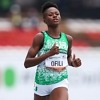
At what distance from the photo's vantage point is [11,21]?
2080 cm

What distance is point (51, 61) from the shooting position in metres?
5.59

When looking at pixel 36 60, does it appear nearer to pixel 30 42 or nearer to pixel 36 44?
pixel 36 44

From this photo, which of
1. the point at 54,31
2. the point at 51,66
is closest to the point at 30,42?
the point at 54,31

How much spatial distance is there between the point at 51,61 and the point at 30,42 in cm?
867

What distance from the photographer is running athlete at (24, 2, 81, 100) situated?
18.4 ft

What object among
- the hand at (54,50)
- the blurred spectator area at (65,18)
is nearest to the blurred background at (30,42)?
the blurred spectator area at (65,18)

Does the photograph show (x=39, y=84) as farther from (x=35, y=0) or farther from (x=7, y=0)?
(x=35, y=0)

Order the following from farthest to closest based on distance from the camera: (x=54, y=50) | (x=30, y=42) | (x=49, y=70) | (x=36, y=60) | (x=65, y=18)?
(x=65, y=18) → (x=30, y=42) → (x=49, y=70) → (x=36, y=60) → (x=54, y=50)

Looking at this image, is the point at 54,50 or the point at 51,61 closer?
the point at 54,50

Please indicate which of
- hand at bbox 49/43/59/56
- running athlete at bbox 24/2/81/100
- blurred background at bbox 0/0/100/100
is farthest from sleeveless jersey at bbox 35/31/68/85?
→ blurred background at bbox 0/0/100/100

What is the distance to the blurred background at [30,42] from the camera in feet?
31.1

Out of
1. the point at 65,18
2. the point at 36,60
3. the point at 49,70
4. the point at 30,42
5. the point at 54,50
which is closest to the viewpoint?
the point at 54,50

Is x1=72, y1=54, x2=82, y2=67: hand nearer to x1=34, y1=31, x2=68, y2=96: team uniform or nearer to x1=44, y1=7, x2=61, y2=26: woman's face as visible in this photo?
x1=34, y1=31, x2=68, y2=96: team uniform

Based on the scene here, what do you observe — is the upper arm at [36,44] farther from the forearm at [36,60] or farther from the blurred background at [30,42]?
the blurred background at [30,42]
